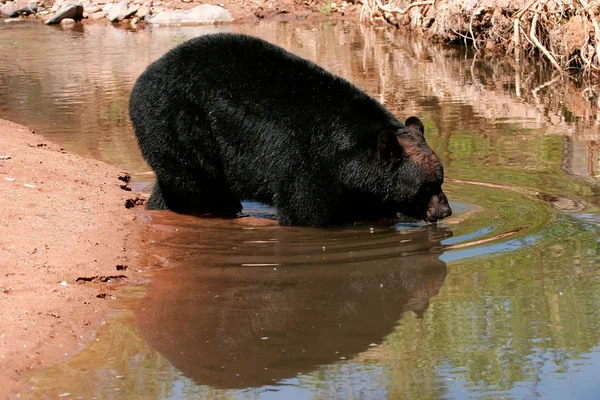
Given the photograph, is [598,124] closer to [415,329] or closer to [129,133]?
[129,133]

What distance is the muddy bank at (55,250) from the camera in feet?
18.5

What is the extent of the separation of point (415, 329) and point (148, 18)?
93.7ft

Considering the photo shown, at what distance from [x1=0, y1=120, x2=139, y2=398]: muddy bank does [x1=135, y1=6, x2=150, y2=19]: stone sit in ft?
76.0

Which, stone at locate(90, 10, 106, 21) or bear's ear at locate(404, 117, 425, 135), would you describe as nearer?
bear's ear at locate(404, 117, 425, 135)

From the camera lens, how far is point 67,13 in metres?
33.5

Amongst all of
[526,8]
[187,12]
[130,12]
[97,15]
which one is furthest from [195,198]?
[97,15]

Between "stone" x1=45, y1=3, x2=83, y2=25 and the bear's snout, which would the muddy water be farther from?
"stone" x1=45, y1=3, x2=83, y2=25

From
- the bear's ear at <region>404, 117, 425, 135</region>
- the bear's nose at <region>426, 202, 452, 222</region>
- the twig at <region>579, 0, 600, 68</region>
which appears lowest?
the bear's nose at <region>426, 202, 452, 222</region>

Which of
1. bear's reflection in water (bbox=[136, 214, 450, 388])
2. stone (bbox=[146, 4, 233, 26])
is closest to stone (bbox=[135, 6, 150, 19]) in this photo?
stone (bbox=[146, 4, 233, 26])

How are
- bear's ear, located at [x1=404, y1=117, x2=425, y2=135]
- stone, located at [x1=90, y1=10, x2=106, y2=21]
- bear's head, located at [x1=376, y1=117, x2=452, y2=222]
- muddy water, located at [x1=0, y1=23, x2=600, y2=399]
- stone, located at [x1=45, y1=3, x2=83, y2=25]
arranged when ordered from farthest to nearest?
stone, located at [x1=90, y1=10, x2=106, y2=21] < stone, located at [x1=45, y1=3, x2=83, y2=25] < bear's ear, located at [x1=404, y1=117, x2=425, y2=135] < bear's head, located at [x1=376, y1=117, x2=452, y2=222] < muddy water, located at [x1=0, y1=23, x2=600, y2=399]

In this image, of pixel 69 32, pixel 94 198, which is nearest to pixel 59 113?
pixel 94 198

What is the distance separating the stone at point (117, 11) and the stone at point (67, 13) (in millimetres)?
1164

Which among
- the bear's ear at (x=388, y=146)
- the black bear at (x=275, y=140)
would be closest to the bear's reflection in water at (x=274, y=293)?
the black bear at (x=275, y=140)

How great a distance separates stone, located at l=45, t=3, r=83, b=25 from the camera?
33219mm
